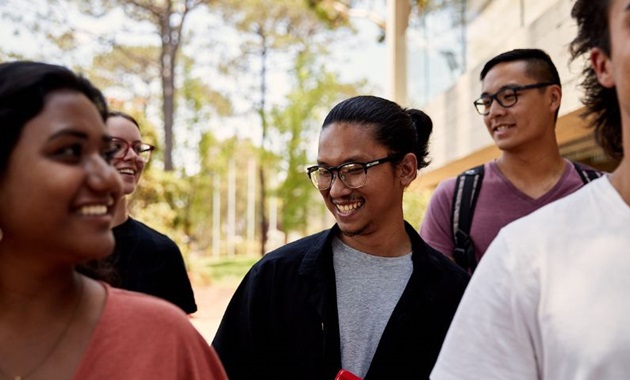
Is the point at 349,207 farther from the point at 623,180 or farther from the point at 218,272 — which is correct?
the point at 218,272

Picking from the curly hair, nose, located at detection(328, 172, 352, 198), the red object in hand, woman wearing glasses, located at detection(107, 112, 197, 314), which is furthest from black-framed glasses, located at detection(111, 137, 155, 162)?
the curly hair

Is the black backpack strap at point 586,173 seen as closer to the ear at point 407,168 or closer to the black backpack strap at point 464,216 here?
the black backpack strap at point 464,216

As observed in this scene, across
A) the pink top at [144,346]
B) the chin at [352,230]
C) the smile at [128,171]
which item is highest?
the smile at [128,171]

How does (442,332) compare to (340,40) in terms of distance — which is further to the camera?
(340,40)

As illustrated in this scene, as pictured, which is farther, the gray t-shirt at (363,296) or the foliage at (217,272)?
the foliage at (217,272)

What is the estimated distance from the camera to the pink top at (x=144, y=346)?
1.56m

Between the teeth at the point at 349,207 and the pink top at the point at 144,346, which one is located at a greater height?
the teeth at the point at 349,207

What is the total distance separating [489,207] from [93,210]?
2091mm

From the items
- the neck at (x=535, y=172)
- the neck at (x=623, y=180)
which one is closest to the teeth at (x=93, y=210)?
the neck at (x=623, y=180)

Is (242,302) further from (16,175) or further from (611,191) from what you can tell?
(611,191)

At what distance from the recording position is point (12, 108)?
1.56 metres

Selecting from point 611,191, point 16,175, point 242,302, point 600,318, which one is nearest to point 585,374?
point 600,318

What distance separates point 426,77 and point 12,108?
A: 14.9m

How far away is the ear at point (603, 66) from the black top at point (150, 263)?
2072 millimetres
